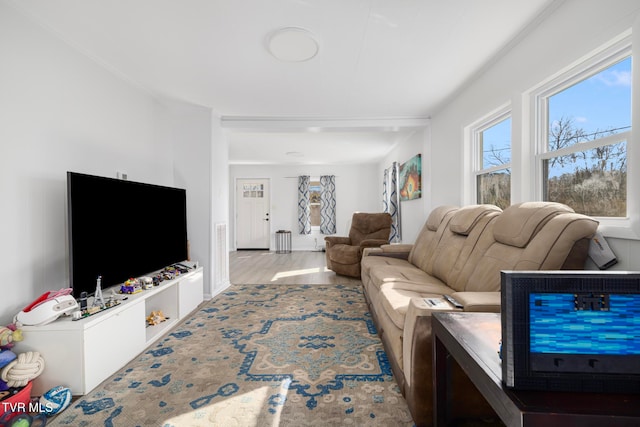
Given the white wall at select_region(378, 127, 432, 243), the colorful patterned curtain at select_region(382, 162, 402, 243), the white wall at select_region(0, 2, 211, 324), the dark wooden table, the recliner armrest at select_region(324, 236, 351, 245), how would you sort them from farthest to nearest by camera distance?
the colorful patterned curtain at select_region(382, 162, 402, 243) < the recliner armrest at select_region(324, 236, 351, 245) < the white wall at select_region(378, 127, 432, 243) < the white wall at select_region(0, 2, 211, 324) < the dark wooden table

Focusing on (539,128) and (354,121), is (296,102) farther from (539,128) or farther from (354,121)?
(539,128)

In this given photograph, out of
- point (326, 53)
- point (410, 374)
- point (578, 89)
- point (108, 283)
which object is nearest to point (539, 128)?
point (578, 89)

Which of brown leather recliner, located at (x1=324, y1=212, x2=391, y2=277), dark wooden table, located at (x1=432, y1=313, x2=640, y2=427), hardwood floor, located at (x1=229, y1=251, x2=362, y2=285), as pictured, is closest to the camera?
dark wooden table, located at (x1=432, y1=313, x2=640, y2=427)

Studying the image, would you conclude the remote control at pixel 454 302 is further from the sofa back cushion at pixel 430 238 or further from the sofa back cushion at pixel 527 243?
the sofa back cushion at pixel 430 238

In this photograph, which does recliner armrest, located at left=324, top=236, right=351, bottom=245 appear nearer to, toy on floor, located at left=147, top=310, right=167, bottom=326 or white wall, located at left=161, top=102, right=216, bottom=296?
white wall, located at left=161, top=102, right=216, bottom=296

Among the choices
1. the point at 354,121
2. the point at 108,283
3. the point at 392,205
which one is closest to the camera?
the point at 108,283

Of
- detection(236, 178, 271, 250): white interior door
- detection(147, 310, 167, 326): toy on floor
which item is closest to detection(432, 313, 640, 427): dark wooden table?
detection(147, 310, 167, 326): toy on floor

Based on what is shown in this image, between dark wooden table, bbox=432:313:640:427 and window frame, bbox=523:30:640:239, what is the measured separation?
924 millimetres

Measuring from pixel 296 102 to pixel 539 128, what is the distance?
2.36m

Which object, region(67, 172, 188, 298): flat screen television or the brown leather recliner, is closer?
region(67, 172, 188, 298): flat screen television

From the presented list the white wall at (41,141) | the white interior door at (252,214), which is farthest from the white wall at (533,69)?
the white interior door at (252,214)

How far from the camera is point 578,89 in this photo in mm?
1830

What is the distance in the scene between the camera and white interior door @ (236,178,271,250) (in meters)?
8.05

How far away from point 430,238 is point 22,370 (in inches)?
124
